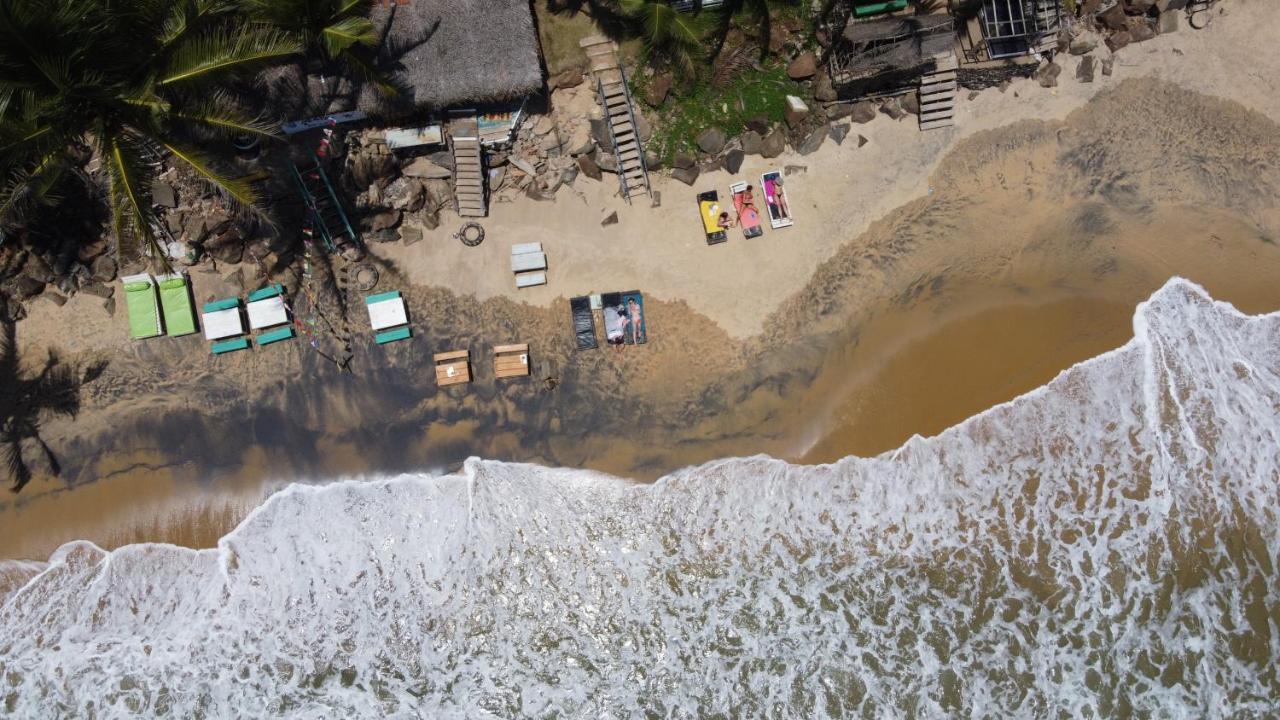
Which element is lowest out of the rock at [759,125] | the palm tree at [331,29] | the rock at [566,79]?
the rock at [759,125]

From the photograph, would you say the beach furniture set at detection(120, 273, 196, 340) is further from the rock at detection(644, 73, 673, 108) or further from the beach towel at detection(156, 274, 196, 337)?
the rock at detection(644, 73, 673, 108)

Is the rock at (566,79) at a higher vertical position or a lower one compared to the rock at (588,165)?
higher

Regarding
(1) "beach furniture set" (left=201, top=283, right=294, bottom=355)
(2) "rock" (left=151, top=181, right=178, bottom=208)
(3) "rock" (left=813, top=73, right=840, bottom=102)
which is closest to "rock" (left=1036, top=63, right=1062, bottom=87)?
(3) "rock" (left=813, top=73, right=840, bottom=102)

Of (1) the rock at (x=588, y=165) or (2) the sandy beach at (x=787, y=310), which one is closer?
(2) the sandy beach at (x=787, y=310)

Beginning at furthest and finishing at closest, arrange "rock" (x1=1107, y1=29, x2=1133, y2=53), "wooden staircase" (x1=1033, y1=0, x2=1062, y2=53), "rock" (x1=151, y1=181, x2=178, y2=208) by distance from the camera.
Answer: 1. "rock" (x1=151, y1=181, x2=178, y2=208)
2. "rock" (x1=1107, y1=29, x2=1133, y2=53)
3. "wooden staircase" (x1=1033, y1=0, x2=1062, y2=53)

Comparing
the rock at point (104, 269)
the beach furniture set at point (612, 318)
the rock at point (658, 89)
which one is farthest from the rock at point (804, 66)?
the rock at point (104, 269)

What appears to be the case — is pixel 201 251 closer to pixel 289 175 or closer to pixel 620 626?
pixel 289 175

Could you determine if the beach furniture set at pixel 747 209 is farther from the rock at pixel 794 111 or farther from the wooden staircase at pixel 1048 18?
the wooden staircase at pixel 1048 18

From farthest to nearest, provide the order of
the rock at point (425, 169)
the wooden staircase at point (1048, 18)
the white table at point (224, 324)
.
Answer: the rock at point (425, 169) → the white table at point (224, 324) → the wooden staircase at point (1048, 18)
